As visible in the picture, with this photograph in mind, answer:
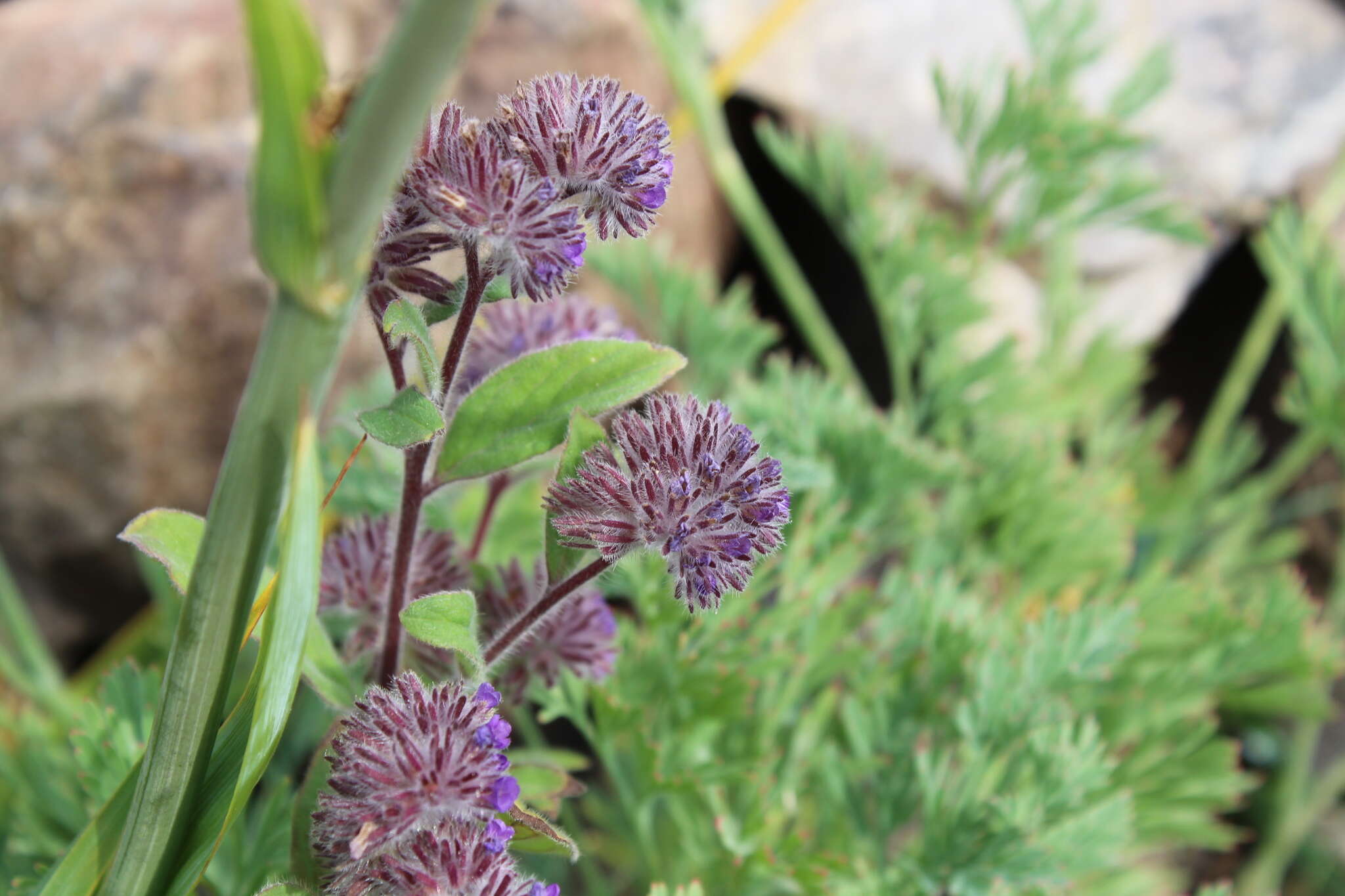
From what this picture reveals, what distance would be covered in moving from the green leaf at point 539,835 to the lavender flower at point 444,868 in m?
0.02

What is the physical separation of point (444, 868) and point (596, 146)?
30cm

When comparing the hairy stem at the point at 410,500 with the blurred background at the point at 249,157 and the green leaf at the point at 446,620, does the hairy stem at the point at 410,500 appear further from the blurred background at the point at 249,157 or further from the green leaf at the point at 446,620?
the blurred background at the point at 249,157

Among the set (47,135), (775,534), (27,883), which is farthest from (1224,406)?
(47,135)

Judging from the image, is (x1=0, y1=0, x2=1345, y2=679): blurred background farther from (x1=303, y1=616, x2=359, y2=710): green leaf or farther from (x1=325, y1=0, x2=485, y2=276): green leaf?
(x1=325, y1=0, x2=485, y2=276): green leaf

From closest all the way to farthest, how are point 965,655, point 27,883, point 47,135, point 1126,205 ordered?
1. point 27,883
2. point 965,655
3. point 1126,205
4. point 47,135

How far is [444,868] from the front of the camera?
16.1 inches

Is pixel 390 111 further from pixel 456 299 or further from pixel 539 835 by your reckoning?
pixel 539 835

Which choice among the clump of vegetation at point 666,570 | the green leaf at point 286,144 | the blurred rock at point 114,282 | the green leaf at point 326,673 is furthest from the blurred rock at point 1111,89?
the green leaf at point 286,144

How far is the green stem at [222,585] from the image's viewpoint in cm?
33

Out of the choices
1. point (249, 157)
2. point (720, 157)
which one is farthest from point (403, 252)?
point (249, 157)

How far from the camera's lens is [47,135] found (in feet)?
4.41

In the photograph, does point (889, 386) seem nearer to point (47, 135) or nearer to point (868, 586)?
point (868, 586)

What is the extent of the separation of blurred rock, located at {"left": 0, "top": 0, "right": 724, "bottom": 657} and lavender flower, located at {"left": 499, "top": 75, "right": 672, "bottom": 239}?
37.3 inches

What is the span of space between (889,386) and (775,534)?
1.28 metres
